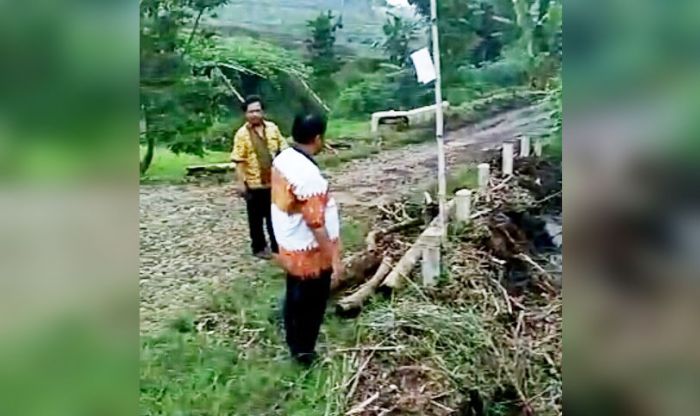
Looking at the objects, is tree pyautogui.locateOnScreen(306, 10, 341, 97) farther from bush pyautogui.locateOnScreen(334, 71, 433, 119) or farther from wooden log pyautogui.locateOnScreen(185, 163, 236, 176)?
wooden log pyautogui.locateOnScreen(185, 163, 236, 176)

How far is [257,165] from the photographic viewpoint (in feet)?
6.29

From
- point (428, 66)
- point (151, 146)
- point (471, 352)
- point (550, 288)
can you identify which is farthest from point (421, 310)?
point (151, 146)

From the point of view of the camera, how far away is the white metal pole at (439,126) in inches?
78.5

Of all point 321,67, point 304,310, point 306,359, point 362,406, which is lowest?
point 362,406

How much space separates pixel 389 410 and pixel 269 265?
44cm

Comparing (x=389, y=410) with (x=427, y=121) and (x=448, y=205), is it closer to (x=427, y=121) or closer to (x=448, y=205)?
(x=448, y=205)

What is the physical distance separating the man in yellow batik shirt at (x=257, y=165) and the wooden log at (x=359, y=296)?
0.68 feet

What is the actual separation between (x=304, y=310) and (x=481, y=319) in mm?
430

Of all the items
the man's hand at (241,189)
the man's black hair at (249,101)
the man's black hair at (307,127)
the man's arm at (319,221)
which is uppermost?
the man's black hair at (249,101)

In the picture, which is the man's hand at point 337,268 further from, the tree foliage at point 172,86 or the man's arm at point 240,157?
the tree foliage at point 172,86

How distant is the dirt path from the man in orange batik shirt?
0.19ft

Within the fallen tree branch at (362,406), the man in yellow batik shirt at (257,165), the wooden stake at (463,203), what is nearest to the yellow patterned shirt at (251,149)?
the man in yellow batik shirt at (257,165)

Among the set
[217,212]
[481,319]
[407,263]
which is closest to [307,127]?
[217,212]

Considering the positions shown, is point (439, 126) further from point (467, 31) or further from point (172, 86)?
point (172, 86)
